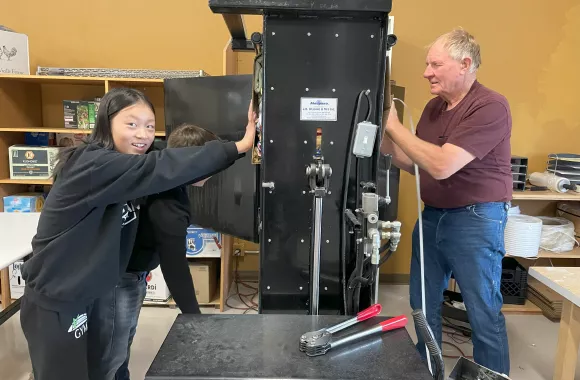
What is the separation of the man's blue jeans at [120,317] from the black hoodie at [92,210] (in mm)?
186

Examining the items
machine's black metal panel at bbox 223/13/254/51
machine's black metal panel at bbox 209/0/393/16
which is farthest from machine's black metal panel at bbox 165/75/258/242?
machine's black metal panel at bbox 209/0/393/16

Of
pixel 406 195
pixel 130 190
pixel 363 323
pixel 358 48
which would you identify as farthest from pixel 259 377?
pixel 406 195

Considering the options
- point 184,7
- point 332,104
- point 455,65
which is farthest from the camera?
point 184,7

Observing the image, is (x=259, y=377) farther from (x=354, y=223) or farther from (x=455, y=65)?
(x=455, y=65)

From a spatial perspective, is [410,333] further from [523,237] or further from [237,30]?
[237,30]

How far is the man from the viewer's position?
1544 mm

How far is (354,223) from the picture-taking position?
1156 mm

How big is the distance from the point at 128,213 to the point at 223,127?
3.69ft

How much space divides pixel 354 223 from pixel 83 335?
892mm

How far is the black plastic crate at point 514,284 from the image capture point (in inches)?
109

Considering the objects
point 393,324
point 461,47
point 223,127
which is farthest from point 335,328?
point 223,127

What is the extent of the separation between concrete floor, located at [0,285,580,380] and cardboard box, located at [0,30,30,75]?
5.03ft

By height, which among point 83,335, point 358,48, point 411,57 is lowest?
point 83,335

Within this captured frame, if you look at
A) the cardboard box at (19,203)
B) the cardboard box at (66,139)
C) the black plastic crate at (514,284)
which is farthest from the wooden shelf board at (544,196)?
the cardboard box at (19,203)
